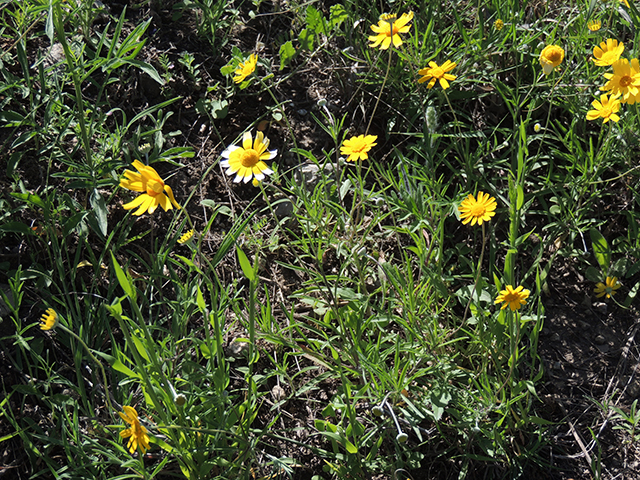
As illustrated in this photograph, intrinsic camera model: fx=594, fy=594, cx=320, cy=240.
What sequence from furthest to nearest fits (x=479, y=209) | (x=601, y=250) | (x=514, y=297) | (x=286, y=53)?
(x=286, y=53) → (x=601, y=250) → (x=479, y=209) → (x=514, y=297)

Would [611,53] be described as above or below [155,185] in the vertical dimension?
below

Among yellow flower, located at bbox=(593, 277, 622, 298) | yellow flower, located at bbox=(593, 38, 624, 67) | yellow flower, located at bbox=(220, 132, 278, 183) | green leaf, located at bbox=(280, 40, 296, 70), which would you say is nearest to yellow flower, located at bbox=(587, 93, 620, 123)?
A: yellow flower, located at bbox=(593, 38, 624, 67)

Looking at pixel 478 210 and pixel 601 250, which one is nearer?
pixel 478 210

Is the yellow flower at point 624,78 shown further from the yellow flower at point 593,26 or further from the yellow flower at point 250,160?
the yellow flower at point 250,160

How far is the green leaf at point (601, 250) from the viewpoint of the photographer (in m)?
2.07

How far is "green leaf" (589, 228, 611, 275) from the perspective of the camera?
2.07 meters

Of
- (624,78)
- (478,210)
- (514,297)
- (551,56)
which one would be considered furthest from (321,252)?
(624,78)

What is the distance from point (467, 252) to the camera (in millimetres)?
2094

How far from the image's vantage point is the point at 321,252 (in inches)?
75.3

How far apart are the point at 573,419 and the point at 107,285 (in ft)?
5.28

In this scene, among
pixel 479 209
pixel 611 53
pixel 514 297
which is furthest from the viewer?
pixel 611 53

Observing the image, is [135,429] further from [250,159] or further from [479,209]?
[479,209]

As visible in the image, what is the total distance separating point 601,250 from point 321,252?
1.00m

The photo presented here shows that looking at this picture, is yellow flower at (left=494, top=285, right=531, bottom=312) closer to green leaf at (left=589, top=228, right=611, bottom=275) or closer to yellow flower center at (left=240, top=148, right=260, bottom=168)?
green leaf at (left=589, top=228, right=611, bottom=275)
